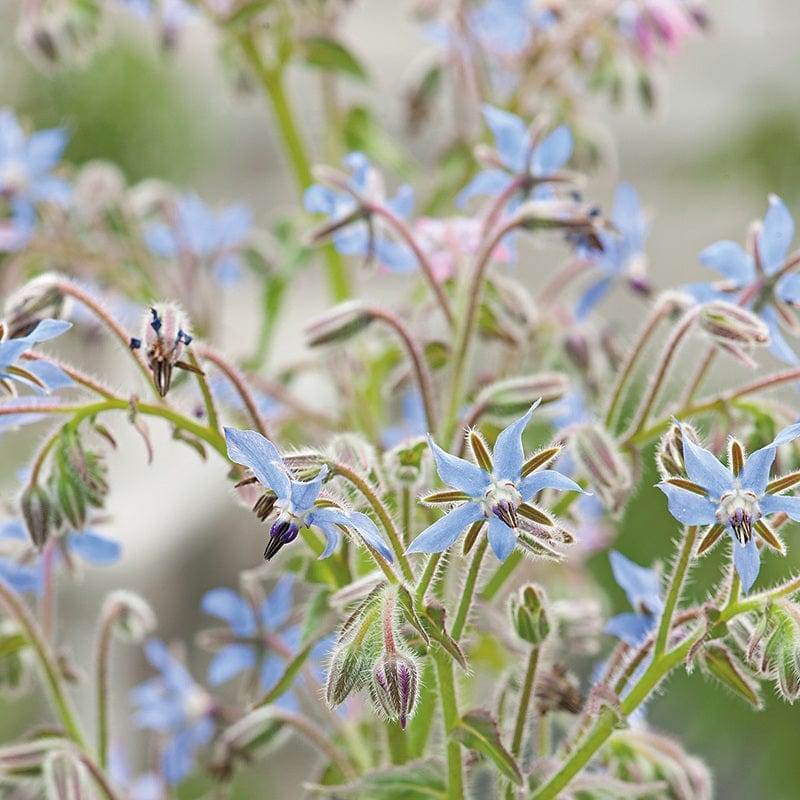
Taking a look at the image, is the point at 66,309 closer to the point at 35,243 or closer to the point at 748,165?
the point at 35,243

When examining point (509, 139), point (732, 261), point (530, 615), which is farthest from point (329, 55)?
point (530, 615)

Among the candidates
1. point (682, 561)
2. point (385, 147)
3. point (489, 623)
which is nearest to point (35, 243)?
point (385, 147)

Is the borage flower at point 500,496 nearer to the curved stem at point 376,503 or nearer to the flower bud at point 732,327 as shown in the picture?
the curved stem at point 376,503

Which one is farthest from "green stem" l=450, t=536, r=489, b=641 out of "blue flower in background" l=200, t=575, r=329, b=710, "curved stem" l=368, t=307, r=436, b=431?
"blue flower in background" l=200, t=575, r=329, b=710

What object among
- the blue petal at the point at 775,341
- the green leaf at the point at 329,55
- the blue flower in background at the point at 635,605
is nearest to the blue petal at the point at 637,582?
the blue flower in background at the point at 635,605

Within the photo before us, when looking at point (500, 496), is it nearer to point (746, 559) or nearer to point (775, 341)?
point (746, 559)

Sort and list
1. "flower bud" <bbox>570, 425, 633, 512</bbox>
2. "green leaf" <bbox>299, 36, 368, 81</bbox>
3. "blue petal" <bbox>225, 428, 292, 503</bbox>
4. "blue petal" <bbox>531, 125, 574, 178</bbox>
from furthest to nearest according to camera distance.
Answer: "green leaf" <bbox>299, 36, 368, 81</bbox>
"blue petal" <bbox>531, 125, 574, 178</bbox>
"flower bud" <bbox>570, 425, 633, 512</bbox>
"blue petal" <bbox>225, 428, 292, 503</bbox>

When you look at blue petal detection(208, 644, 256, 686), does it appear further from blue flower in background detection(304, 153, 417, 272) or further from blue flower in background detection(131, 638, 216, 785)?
blue flower in background detection(304, 153, 417, 272)
